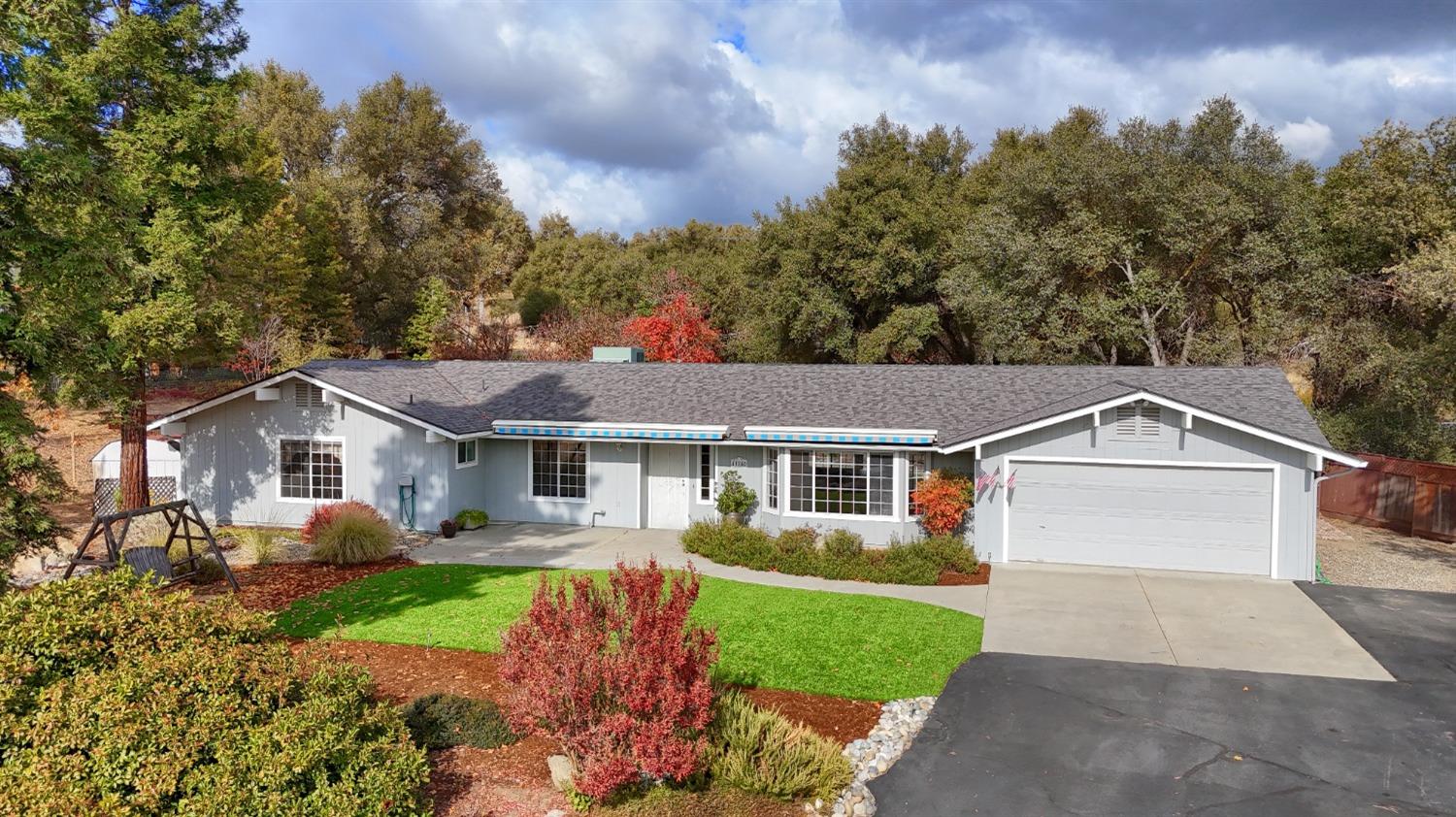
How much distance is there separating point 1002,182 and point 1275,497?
1994 centimetres

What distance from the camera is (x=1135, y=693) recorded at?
10.1 m

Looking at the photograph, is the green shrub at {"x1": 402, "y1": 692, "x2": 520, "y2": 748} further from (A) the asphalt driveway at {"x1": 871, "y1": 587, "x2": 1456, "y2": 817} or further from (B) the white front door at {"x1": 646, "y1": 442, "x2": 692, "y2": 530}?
(B) the white front door at {"x1": 646, "y1": 442, "x2": 692, "y2": 530}

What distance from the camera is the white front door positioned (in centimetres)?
2094

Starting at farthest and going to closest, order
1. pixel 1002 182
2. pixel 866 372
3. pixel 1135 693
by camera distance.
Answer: pixel 1002 182
pixel 866 372
pixel 1135 693

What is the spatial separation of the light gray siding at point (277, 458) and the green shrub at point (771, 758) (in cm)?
1387

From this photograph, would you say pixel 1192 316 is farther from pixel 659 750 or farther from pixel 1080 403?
pixel 659 750

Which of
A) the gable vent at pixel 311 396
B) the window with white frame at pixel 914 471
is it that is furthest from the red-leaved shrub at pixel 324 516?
the window with white frame at pixel 914 471

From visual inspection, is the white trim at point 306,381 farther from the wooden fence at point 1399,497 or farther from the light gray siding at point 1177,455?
the wooden fence at point 1399,497

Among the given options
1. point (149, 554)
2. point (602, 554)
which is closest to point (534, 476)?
point (602, 554)

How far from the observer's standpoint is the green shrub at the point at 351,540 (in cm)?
1658

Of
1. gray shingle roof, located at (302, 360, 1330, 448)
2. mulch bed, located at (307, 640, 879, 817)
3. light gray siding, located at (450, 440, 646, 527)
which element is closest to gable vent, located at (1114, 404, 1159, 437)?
gray shingle roof, located at (302, 360, 1330, 448)

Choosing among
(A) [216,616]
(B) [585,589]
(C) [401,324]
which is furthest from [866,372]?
(C) [401,324]

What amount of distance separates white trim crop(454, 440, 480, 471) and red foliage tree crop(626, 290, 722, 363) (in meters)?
15.8

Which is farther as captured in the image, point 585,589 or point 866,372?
point 866,372
